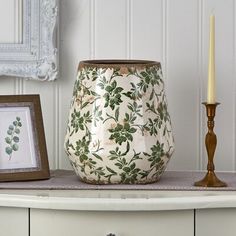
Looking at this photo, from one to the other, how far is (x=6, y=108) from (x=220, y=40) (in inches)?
19.2

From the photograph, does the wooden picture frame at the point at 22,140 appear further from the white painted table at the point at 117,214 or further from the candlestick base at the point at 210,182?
the candlestick base at the point at 210,182

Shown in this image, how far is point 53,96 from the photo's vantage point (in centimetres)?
157

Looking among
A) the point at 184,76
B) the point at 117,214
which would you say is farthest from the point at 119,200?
the point at 184,76

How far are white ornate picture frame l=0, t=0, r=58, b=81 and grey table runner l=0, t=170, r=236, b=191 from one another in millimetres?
231

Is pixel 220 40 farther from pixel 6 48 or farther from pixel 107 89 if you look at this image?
pixel 6 48

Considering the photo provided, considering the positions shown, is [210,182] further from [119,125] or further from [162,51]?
[162,51]

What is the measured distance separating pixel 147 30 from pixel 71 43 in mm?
167

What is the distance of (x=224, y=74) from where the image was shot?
157 centimetres

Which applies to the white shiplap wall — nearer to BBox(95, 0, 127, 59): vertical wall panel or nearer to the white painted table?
BBox(95, 0, 127, 59): vertical wall panel

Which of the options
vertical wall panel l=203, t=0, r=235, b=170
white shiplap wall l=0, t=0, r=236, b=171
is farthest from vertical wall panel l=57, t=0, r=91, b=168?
vertical wall panel l=203, t=0, r=235, b=170

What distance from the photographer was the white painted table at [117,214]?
1.21 meters

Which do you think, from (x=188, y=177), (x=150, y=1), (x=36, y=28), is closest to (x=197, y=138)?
(x=188, y=177)

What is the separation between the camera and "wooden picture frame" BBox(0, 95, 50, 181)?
1.40 meters

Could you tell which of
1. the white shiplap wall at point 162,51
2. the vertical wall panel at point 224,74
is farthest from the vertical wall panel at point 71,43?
the vertical wall panel at point 224,74
